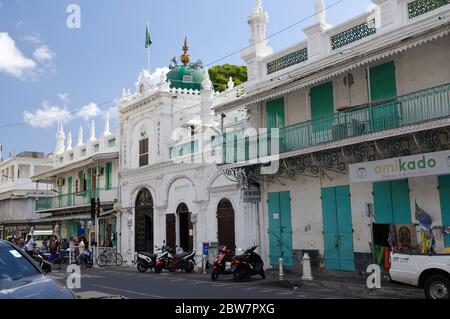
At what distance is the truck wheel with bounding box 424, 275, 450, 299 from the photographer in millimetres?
10462

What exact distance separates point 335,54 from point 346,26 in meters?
0.98

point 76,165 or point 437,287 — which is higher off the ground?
point 76,165

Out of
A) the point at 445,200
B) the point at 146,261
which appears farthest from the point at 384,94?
the point at 146,261

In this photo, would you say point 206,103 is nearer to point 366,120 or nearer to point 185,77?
point 185,77

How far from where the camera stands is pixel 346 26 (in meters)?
17.5

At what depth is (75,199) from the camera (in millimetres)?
36656

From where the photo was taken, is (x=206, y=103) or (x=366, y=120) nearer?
(x=366, y=120)

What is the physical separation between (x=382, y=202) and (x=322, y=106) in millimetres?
4051

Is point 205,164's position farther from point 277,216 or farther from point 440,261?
point 440,261

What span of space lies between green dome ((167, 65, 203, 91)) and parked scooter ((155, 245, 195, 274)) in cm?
1158

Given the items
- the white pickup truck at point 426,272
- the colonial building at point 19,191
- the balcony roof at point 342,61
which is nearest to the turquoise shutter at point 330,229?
the balcony roof at point 342,61

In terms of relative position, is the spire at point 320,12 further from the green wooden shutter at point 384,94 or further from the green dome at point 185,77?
the green dome at point 185,77

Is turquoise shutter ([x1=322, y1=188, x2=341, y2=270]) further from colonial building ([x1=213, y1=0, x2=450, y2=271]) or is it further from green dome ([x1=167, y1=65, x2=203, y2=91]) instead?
green dome ([x1=167, y1=65, x2=203, y2=91])

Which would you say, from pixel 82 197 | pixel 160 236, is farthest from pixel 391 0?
pixel 82 197
